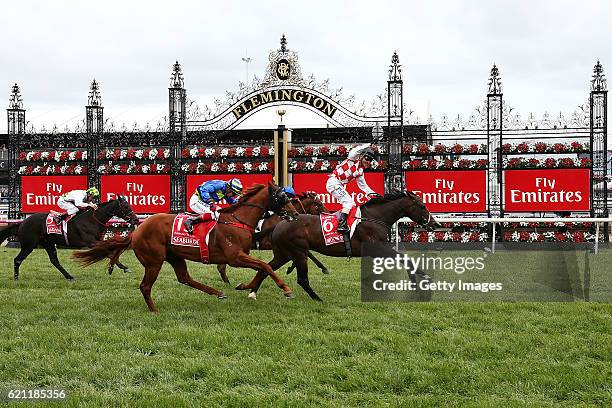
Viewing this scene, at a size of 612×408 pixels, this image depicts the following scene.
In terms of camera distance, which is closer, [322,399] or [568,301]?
[322,399]

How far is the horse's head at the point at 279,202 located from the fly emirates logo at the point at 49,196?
35.0 feet

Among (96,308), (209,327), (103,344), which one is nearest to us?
(103,344)

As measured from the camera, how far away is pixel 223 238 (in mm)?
6953

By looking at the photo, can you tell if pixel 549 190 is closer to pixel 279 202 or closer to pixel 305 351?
pixel 279 202

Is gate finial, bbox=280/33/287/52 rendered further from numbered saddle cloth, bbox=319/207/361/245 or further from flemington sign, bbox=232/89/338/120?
numbered saddle cloth, bbox=319/207/361/245

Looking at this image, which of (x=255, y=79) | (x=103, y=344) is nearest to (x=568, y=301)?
(x=103, y=344)

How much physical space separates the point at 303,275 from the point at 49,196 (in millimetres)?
10895

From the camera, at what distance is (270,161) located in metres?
15.4

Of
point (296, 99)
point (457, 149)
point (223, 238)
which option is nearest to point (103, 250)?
point (223, 238)

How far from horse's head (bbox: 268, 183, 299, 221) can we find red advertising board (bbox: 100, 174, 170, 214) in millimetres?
8978

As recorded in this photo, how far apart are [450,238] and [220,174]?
18.1 feet

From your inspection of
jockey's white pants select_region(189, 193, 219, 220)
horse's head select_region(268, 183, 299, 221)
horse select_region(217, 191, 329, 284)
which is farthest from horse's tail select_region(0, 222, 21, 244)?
horse's head select_region(268, 183, 299, 221)

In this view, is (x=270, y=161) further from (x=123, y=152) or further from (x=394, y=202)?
(x=394, y=202)

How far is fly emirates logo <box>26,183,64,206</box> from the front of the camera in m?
16.3
